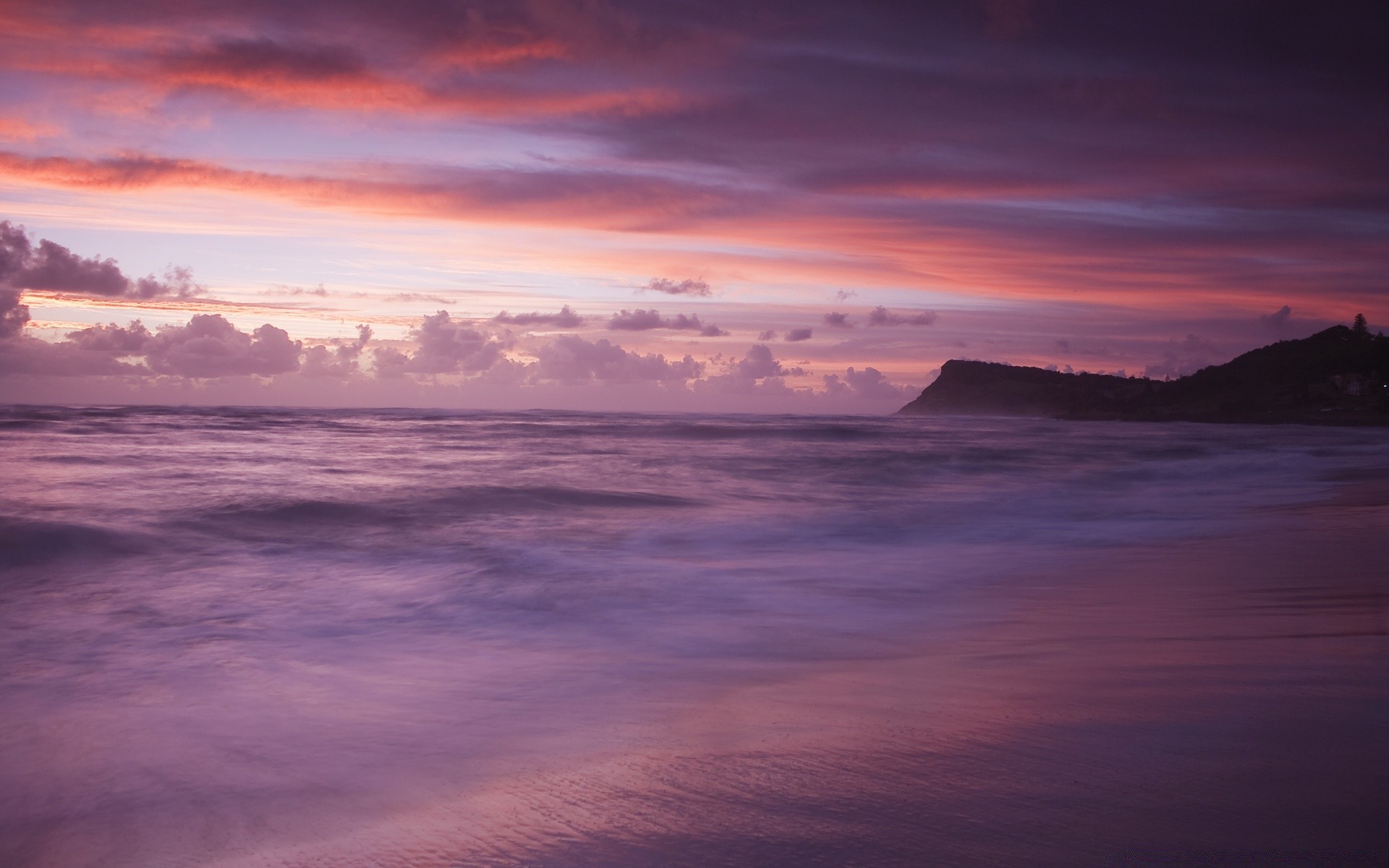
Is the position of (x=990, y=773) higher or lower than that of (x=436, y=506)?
higher

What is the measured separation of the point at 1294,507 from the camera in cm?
1390

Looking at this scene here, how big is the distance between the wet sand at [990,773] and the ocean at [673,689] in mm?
18

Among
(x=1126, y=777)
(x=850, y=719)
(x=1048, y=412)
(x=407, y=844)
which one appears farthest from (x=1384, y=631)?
(x=1048, y=412)

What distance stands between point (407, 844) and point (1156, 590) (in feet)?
20.0

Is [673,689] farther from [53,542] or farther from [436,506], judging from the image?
[436,506]

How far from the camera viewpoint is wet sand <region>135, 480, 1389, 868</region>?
107 inches

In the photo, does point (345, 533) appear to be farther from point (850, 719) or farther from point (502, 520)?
point (850, 719)

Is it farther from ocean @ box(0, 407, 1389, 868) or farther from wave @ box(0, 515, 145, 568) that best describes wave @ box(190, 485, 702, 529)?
wave @ box(0, 515, 145, 568)

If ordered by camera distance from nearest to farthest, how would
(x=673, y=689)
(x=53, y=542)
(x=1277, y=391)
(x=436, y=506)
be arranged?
(x=673, y=689)
(x=53, y=542)
(x=436, y=506)
(x=1277, y=391)

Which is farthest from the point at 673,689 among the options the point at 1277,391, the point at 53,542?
the point at 1277,391

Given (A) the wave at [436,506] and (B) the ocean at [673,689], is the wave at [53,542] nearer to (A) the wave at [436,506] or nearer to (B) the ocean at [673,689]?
(B) the ocean at [673,689]

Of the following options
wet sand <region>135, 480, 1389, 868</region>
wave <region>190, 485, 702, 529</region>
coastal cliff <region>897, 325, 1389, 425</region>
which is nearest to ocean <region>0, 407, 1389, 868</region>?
wet sand <region>135, 480, 1389, 868</region>

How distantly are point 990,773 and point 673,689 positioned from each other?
2.03 metres

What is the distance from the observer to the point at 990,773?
3242mm
